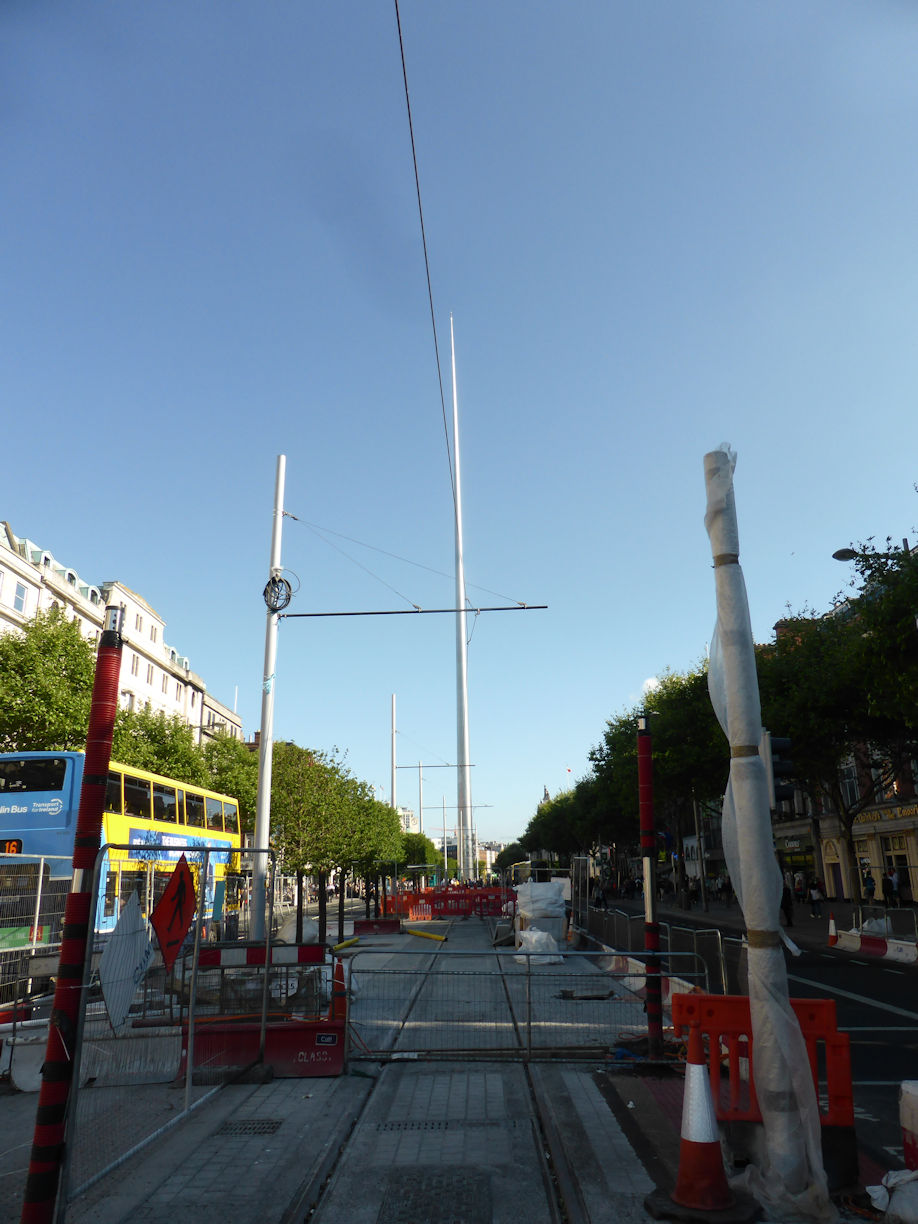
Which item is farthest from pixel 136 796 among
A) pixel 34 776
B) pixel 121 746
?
pixel 121 746

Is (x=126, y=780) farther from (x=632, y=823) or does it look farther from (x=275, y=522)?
(x=632, y=823)

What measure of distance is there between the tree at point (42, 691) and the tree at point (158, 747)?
17.4 feet

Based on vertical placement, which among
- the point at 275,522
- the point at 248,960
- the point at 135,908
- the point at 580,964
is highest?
the point at 275,522

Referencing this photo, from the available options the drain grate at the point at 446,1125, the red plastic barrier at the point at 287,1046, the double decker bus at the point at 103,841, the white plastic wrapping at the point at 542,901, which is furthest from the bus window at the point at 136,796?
the drain grate at the point at 446,1125

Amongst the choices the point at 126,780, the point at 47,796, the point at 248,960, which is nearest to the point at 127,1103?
the point at 248,960

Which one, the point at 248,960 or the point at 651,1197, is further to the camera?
the point at 248,960

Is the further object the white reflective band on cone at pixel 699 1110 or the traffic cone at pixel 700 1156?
the white reflective band on cone at pixel 699 1110

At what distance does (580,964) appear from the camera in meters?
20.7

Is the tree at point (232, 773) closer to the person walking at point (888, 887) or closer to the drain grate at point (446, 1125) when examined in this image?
the person walking at point (888, 887)

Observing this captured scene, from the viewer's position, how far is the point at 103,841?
17.0 m

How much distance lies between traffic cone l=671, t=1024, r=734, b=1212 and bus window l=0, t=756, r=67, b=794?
1441cm

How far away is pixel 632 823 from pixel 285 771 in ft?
154

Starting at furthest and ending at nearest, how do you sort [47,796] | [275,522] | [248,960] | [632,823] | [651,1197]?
[632,823], [275,522], [47,796], [248,960], [651,1197]

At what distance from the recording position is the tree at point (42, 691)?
30734 mm
